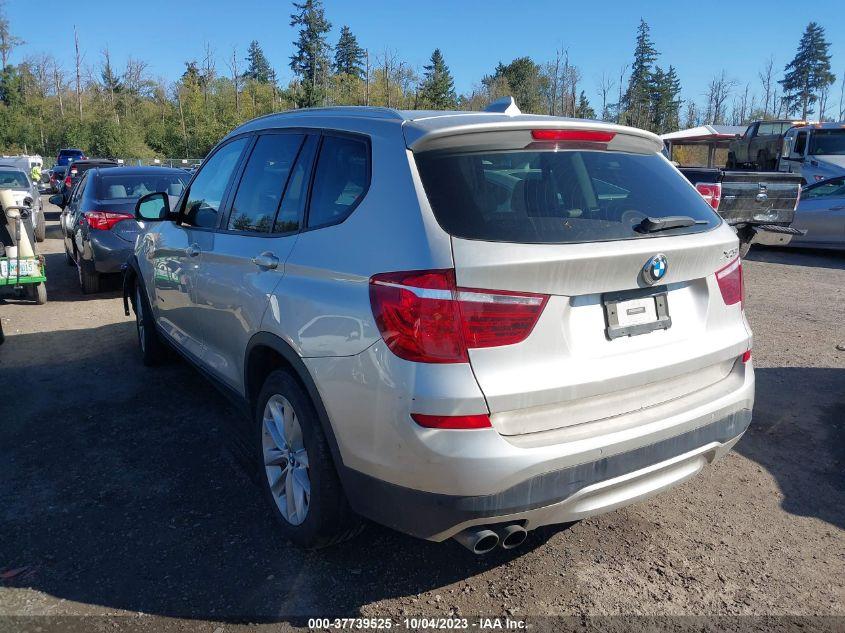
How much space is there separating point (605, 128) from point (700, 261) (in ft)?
2.26

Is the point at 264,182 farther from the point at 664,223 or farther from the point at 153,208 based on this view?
the point at 664,223

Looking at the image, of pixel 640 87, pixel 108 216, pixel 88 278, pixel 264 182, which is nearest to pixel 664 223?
pixel 264 182

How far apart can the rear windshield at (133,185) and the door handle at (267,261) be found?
645 cm

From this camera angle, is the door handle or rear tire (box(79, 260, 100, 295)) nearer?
the door handle

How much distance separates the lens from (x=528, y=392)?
7.78ft

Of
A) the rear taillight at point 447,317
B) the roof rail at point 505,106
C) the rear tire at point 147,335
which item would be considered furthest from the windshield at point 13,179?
the rear taillight at point 447,317

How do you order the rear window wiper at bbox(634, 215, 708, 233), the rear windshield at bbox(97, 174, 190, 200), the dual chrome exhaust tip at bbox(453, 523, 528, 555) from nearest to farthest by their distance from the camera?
the dual chrome exhaust tip at bbox(453, 523, 528, 555), the rear window wiper at bbox(634, 215, 708, 233), the rear windshield at bbox(97, 174, 190, 200)

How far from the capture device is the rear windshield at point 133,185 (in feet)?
30.5

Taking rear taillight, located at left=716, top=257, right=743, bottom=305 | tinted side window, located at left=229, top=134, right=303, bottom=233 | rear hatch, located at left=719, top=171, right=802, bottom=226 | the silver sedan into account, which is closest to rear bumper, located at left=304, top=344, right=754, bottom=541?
rear taillight, located at left=716, top=257, right=743, bottom=305

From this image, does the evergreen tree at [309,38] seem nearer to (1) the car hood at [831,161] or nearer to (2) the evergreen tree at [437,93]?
(2) the evergreen tree at [437,93]

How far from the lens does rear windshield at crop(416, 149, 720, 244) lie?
97.9 inches

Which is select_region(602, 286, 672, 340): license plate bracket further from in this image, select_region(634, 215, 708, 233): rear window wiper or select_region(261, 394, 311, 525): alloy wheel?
select_region(261, 394, 311, 525): alloy wheel

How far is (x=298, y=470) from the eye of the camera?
309 cm

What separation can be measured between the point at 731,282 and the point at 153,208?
373 centimetres
